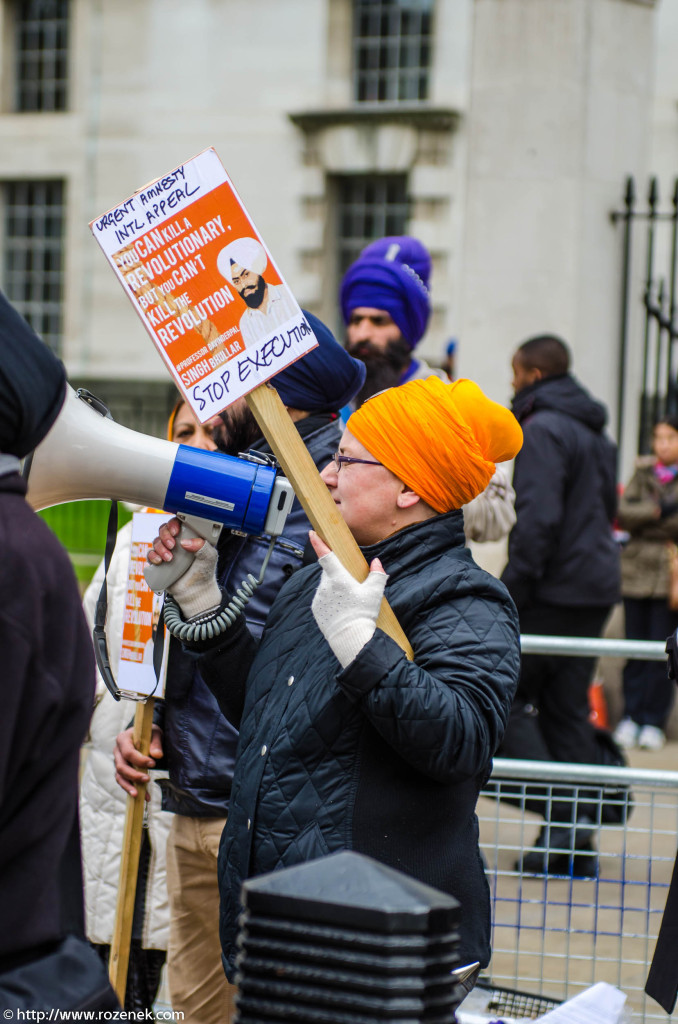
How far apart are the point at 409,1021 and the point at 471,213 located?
5714 mm

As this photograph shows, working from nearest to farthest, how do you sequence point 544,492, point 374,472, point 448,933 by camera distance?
point 448,933
point 374,472
point 544,492

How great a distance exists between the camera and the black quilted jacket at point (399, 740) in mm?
2248

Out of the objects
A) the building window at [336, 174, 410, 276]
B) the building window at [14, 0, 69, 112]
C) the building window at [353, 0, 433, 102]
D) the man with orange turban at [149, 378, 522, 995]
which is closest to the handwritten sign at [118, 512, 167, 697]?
the man with orange turban at [149, 378, 522, 995]

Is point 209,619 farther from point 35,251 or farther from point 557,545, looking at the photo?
point 35,251

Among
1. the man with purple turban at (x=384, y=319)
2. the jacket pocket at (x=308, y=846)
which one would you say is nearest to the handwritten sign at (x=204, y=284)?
the jacket pocket at (x=308, y=846)

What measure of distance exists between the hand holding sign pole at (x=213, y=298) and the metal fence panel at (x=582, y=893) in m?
1.52

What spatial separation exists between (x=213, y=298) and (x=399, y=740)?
90 cm

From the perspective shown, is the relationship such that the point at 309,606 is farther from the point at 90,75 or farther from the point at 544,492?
the point at 90,75

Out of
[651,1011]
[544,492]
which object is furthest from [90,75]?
[651,1011]

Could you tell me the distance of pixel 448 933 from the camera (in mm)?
1773

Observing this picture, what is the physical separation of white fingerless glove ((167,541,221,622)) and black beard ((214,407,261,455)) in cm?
51

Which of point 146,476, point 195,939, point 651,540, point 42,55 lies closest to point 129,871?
point 195,939

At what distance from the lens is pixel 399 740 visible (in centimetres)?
224

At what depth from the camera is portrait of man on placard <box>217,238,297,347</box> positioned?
248 cm
